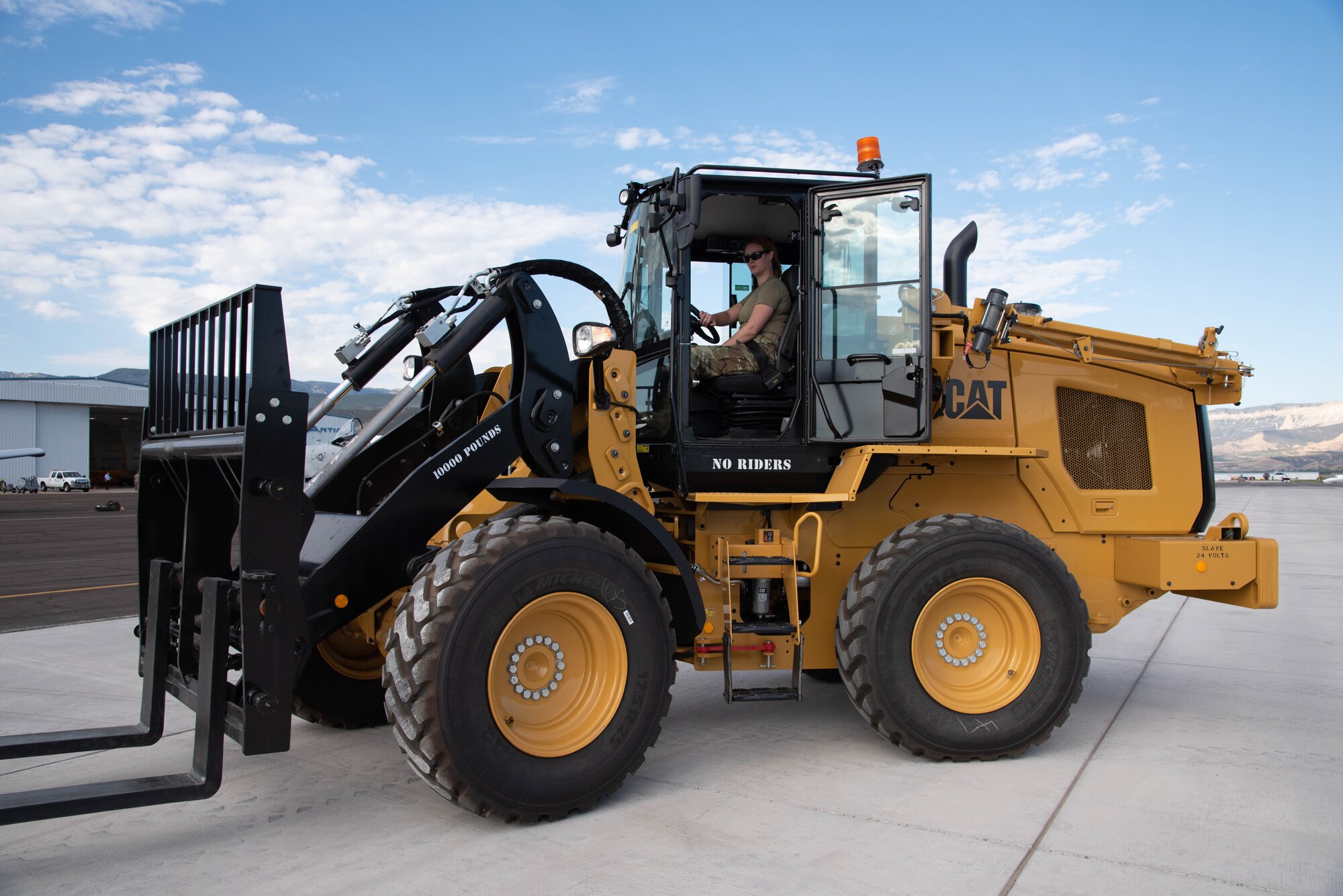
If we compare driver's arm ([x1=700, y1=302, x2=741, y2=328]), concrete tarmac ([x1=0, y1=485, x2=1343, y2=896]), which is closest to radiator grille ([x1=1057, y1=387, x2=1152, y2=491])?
concrete tarmac ([x1=0, y1=485, x2=1343, y2=896])

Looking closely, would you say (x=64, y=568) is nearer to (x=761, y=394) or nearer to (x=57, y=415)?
(x=761, y=394)

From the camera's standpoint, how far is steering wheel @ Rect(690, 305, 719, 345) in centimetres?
561

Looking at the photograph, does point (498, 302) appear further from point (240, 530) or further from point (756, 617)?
point (756, 617)

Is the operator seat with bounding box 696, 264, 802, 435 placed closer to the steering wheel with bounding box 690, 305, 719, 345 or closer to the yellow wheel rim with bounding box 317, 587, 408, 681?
the steering wheel with bounding box 690, 305, 719, 345

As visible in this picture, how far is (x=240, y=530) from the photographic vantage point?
3865 millimetres

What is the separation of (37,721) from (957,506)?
5.64m

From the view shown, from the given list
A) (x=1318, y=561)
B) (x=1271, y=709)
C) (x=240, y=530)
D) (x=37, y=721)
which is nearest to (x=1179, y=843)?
(x=1271, y=709)

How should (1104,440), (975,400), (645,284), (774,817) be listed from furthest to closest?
(1104,440), (975,400), (645,284), (774,817)

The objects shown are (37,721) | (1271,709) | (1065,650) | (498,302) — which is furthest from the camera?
(1271,709)

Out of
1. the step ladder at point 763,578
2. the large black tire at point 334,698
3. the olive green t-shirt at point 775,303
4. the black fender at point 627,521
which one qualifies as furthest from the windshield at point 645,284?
the large black tire at point 334,698

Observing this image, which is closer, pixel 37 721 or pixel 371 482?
pixel 371 482

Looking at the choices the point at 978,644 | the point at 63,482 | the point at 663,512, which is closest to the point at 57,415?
the point at 63,482

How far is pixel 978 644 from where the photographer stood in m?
5.40

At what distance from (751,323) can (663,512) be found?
1181 millimetres
